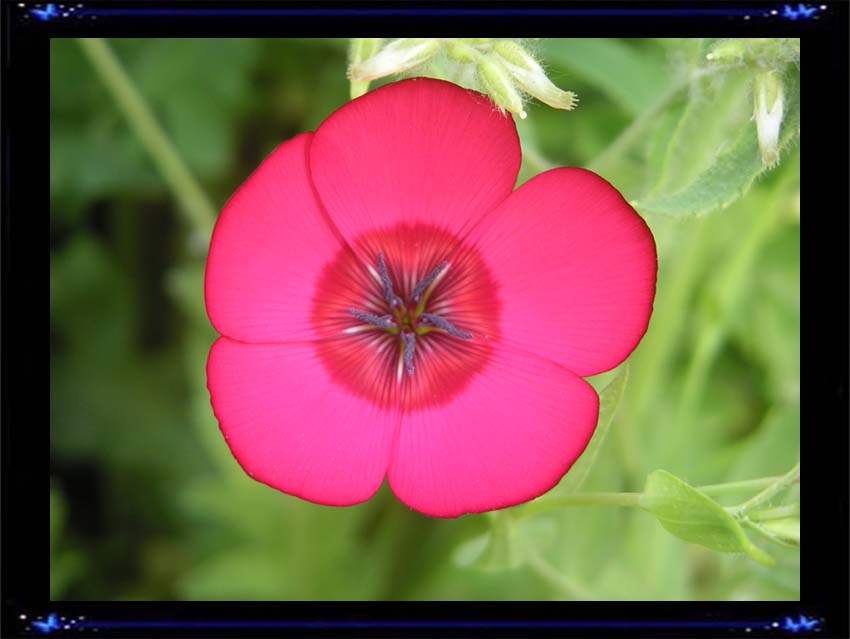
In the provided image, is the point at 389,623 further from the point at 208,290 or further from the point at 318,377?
the point at 208,290

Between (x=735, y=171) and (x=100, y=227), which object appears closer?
(x=735, y=171)

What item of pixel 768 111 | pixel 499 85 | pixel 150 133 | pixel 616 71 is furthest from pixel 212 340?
pixel 768 111

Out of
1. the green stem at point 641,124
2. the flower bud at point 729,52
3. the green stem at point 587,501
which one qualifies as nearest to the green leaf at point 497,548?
the green stem at point 587,501

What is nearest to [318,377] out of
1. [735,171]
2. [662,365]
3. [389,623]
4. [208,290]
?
[208,290]

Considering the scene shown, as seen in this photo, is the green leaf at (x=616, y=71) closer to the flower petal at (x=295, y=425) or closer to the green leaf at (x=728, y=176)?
the green leaf at (x=728, y=176)

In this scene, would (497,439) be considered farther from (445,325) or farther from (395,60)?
(395,60)

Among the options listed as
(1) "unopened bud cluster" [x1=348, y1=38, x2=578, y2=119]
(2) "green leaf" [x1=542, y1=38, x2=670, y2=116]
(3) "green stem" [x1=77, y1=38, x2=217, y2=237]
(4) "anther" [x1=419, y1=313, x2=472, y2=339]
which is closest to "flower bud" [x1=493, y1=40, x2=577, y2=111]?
(1) "unopened bud cluster" [x1=348, y1=38, x2=578, y2=119]
